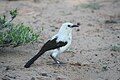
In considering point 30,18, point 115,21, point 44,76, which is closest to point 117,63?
point 44,76

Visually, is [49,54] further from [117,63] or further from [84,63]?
[117,63]

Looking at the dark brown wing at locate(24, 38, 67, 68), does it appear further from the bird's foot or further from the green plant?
the green plant

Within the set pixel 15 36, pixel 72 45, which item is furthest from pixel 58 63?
pixel 72 45

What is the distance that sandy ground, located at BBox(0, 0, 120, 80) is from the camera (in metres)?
7.25

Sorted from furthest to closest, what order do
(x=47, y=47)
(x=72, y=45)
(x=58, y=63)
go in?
(x=72, y=45) < (x=58, y=63) < (x=47, y=47)

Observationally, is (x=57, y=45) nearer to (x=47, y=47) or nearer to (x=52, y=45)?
(x=52, y=45)

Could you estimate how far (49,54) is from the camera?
25.8ft

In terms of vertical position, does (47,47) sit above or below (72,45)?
above

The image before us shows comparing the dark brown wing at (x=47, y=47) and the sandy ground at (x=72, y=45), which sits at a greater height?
the dark brown wing at (x=47, y=47)

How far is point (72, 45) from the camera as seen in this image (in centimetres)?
926

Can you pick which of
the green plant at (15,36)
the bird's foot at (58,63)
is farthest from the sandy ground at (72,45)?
the green plant at (15,36)

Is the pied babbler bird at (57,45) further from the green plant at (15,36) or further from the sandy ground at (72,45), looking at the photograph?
the green plant at (15,36)

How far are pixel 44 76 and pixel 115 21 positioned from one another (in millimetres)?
4907

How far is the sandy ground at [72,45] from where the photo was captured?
23.8ft
